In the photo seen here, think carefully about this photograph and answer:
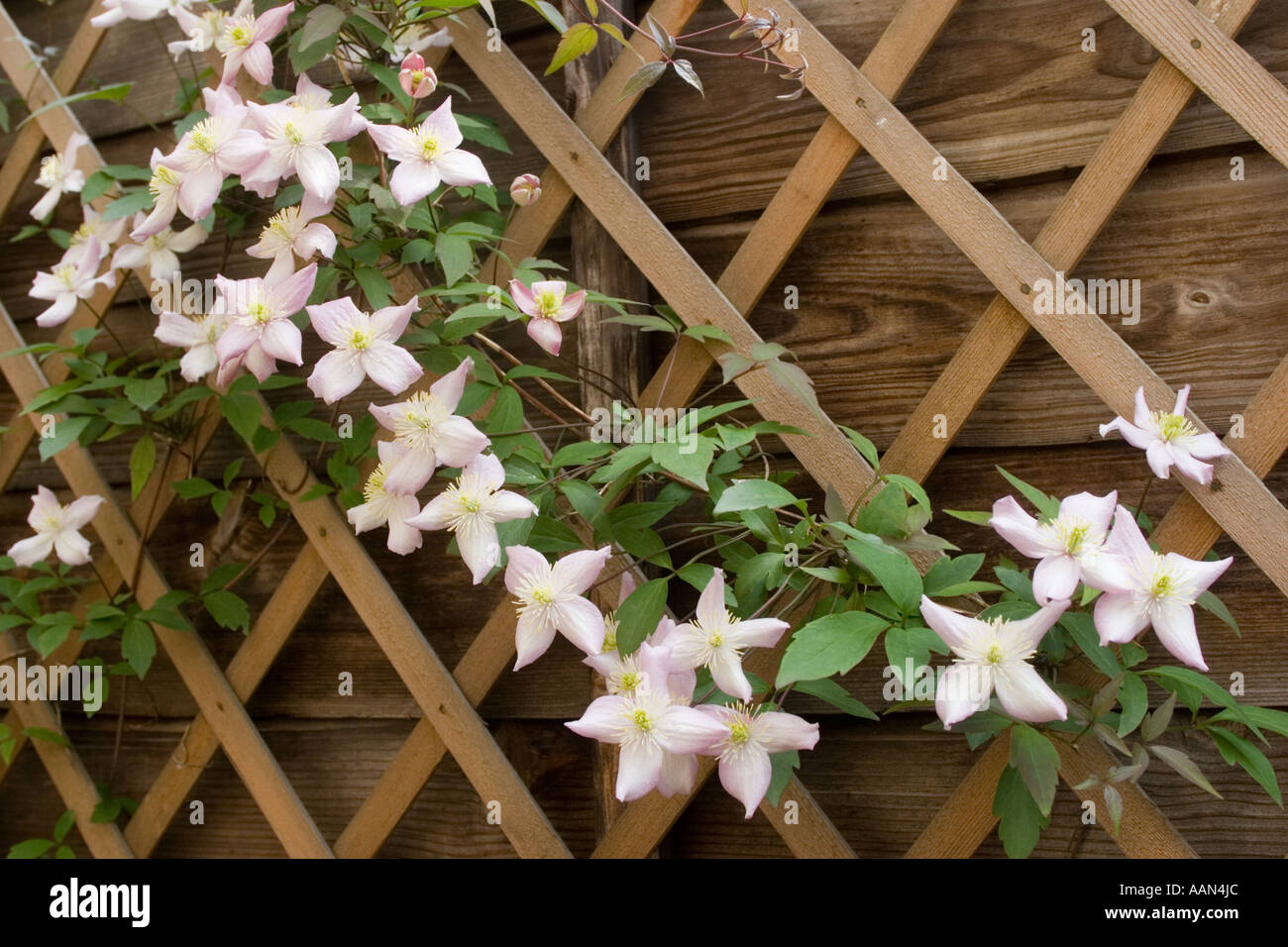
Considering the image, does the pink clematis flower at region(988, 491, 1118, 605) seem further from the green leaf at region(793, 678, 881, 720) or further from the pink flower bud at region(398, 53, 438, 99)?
the pink flower bud at region(398, 53, 438, 99)

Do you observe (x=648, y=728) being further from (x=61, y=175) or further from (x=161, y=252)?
(x=61, y=175)

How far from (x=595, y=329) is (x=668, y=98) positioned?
0.29 meters

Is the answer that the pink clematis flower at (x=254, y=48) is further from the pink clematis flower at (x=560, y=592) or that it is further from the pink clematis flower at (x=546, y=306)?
the pink clematis flower at (x=560, y=592)

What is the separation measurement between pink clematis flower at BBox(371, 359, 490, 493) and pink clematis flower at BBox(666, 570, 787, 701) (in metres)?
0.24

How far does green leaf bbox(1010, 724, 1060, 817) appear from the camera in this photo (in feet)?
2.43

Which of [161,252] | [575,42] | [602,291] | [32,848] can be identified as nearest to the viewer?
[575,42]

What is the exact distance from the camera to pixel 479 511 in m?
0.81

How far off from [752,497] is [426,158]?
1.44ft

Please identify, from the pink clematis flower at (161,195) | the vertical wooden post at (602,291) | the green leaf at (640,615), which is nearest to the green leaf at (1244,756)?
the green leaf at (640,615)

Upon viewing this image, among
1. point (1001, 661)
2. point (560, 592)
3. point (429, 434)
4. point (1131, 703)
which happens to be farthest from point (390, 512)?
point (1131, 703)
